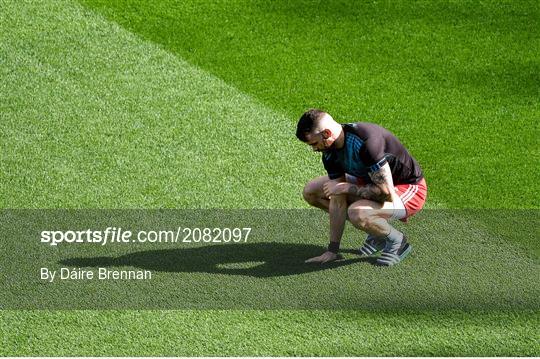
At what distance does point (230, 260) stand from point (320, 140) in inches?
41.8

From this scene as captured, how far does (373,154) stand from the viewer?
309 inches

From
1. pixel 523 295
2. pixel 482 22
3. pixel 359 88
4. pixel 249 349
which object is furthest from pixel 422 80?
pixel 249 349

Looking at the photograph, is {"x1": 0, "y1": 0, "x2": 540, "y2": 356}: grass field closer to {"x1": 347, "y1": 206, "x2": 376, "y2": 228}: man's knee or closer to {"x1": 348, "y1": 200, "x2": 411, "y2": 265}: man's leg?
{"x1": 348, "y1": 200, "x2": 411, "y2": 265}: man's leg

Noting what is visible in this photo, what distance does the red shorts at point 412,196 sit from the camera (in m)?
8.25

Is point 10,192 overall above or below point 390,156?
below

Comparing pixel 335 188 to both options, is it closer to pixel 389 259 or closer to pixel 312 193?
pixel 312 193

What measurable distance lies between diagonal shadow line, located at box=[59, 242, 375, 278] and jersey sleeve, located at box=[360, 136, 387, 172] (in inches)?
29.5

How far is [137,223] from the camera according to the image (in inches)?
347

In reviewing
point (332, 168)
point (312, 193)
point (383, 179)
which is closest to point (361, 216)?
point (383, 179)

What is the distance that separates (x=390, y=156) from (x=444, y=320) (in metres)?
1.06

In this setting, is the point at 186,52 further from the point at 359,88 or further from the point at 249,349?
the point at 249,349

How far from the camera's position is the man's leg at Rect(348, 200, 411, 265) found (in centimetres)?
802

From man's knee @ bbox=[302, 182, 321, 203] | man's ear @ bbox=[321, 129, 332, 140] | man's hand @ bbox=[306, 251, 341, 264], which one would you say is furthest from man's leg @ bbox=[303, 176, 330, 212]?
man's ear @ bbox=[321, 129, 332, 140]

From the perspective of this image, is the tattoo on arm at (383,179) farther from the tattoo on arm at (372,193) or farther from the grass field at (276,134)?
the grass field at (276,134)
